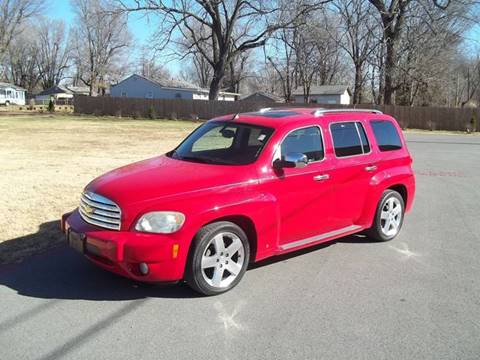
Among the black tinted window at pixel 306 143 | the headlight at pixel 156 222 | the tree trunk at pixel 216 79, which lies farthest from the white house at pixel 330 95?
the headlight at pixel 156 222

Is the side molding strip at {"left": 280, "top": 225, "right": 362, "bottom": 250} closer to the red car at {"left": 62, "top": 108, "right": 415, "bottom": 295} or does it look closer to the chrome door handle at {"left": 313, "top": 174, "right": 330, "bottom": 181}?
the red car at {"left": 62, "top": 108, "right": 415, "bottom": 295}

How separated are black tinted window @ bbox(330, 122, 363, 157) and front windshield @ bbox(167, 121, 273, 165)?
876 mm

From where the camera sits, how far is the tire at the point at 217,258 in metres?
4.33

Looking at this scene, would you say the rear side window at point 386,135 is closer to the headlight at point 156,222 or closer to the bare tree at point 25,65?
the headlight at point 156,222

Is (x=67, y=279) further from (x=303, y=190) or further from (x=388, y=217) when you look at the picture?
(x=388, y=217)

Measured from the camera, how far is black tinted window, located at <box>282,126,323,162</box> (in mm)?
5230

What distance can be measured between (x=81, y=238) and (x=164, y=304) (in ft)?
3.18

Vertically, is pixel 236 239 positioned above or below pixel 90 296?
above

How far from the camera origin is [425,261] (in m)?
5.57

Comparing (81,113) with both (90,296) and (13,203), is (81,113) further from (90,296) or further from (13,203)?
(90,296)

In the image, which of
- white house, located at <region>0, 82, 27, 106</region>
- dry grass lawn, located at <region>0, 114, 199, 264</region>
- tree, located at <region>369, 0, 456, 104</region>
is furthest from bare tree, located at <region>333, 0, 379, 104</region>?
white house, located at <region>0, 82, 27, 106</region>

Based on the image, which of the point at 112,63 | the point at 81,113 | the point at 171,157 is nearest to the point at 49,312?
the point at 171,157

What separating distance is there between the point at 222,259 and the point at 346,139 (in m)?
2.26

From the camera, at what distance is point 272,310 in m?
4.19
